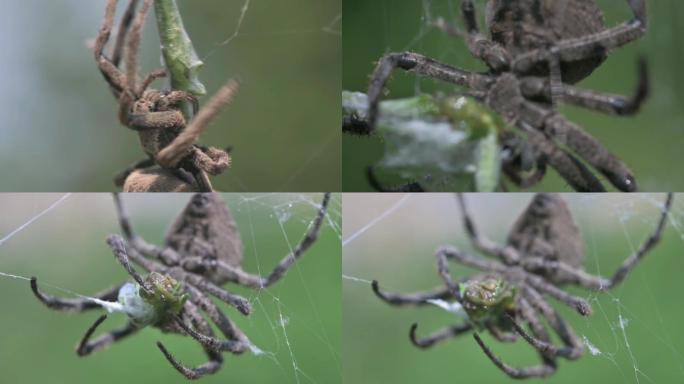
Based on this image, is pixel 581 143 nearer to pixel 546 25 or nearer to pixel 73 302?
pixel 546 25

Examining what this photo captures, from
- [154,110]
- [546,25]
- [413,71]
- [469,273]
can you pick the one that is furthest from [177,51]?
[469,273]

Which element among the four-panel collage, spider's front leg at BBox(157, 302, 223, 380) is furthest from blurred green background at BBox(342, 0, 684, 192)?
spider's front leg at BBox(157, 302, 223, 380)

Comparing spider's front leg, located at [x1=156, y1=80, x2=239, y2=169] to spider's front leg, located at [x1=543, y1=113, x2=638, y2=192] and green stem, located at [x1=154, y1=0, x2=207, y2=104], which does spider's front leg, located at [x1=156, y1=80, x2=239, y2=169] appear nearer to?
green stem, located at [x1=154, y1=0, x2=207, y2=104]

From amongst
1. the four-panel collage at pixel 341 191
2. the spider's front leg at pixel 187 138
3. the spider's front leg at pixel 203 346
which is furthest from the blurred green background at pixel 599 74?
the spider's front leg at pixel 203 346

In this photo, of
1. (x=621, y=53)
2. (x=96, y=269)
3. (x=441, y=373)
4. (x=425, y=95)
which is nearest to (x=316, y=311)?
(x=441, y=373)

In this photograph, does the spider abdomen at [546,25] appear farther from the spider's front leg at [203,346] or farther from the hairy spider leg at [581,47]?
the spider's front leg at [203,346]

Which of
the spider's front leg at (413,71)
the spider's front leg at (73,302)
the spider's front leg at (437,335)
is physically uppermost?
the spider's front leg at (413,71)

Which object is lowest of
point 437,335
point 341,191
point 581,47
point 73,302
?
point 437,335
